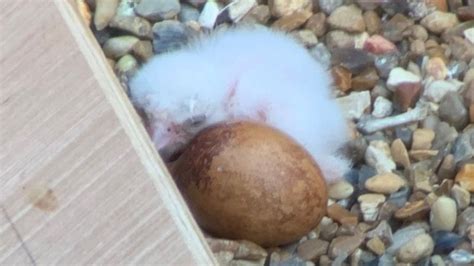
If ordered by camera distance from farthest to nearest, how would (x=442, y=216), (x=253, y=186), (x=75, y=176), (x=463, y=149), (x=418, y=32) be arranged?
(x=418, y=32), (x=463, y=149), (x=442, y=216), (x=253, y=186), (x=75, y=176)

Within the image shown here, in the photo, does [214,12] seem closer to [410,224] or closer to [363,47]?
[363,47]

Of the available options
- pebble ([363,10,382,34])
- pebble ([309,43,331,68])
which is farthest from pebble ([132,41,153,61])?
pebble ([363,10,382,34])

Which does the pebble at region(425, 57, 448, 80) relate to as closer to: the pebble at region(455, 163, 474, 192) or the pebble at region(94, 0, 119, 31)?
the pebble at region(455, 163, 474, 192)

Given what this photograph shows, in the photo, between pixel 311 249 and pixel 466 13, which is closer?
pixel 311 249

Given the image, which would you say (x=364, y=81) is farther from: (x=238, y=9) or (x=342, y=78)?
(x=238, y=9)

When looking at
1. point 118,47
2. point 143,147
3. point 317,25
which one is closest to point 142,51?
point 118,47

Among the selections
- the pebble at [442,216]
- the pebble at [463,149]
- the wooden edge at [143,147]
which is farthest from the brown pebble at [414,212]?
the wooden edge at [143,147]
